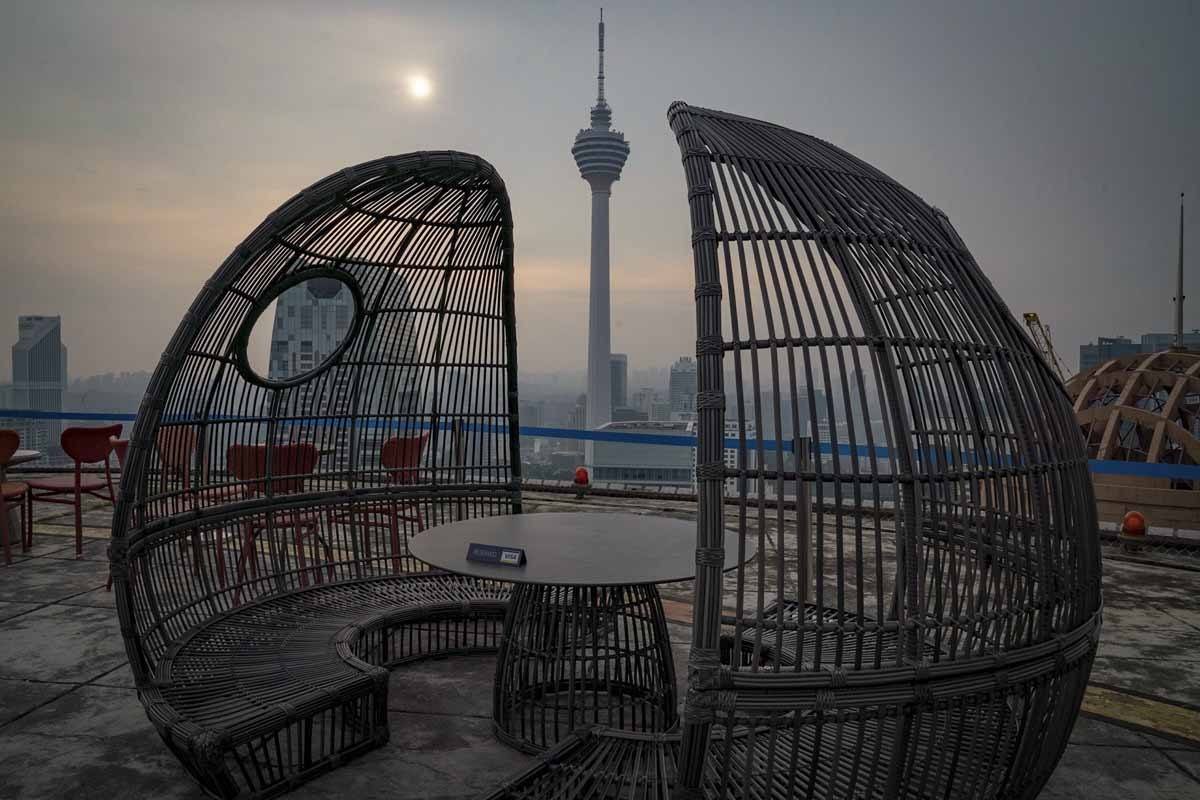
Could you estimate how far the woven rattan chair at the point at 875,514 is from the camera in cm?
181

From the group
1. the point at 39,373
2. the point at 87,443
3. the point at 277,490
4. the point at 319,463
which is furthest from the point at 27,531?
the point at 39,373

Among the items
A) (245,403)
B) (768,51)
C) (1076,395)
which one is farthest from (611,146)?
(245,403)

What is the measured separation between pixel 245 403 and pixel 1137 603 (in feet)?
16.9

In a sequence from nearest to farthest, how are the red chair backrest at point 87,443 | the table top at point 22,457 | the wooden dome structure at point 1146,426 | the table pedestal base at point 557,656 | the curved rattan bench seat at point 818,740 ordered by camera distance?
the curved rattan bench seat at point 818,740 < the table pedestal base at point 557,656 < the red chair backrest at point 87,443 < the table top at point 22,457 < the wooden dome structure at point 1146,426

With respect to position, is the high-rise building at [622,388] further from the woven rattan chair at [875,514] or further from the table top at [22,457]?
the woven rattan chair at [875,514]

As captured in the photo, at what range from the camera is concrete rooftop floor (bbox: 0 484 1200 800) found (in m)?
2.69

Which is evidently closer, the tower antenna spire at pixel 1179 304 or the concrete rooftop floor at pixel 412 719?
the concrete rooftop floor at pixel 412 719

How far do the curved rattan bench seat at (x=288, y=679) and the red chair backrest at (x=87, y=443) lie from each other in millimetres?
2742

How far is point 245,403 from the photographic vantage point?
3814 millimetres

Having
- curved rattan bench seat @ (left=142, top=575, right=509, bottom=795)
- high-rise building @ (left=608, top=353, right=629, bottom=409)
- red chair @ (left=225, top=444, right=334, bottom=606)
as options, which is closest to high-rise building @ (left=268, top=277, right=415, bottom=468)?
red chair @ (left=225, top=444, right=334, bottom=606)

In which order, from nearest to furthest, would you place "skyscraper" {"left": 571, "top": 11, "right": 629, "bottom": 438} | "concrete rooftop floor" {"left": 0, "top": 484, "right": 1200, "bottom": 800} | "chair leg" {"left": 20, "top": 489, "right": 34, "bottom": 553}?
"concrete rooftop floor" {"left": 0, "top": 484, "right": 1200, "bottom": 800} → "chair leg" {"left": 20, "top": 489, "right": 34, "bottom": 553} → "skyscraper" {"left": 571, "top": 11, "right": 629, "bottom": 438}

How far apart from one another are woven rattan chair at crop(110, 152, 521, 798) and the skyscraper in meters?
74.4

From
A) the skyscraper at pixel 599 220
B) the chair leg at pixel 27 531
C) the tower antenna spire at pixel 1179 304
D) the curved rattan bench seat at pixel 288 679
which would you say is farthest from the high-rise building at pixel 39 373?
the skyscraper at pixel 599 220

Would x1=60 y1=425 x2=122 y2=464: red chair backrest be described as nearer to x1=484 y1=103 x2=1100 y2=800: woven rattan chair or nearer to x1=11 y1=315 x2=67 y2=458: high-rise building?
x1=11 y1=315 x2=67 y2=458: high-rise building
